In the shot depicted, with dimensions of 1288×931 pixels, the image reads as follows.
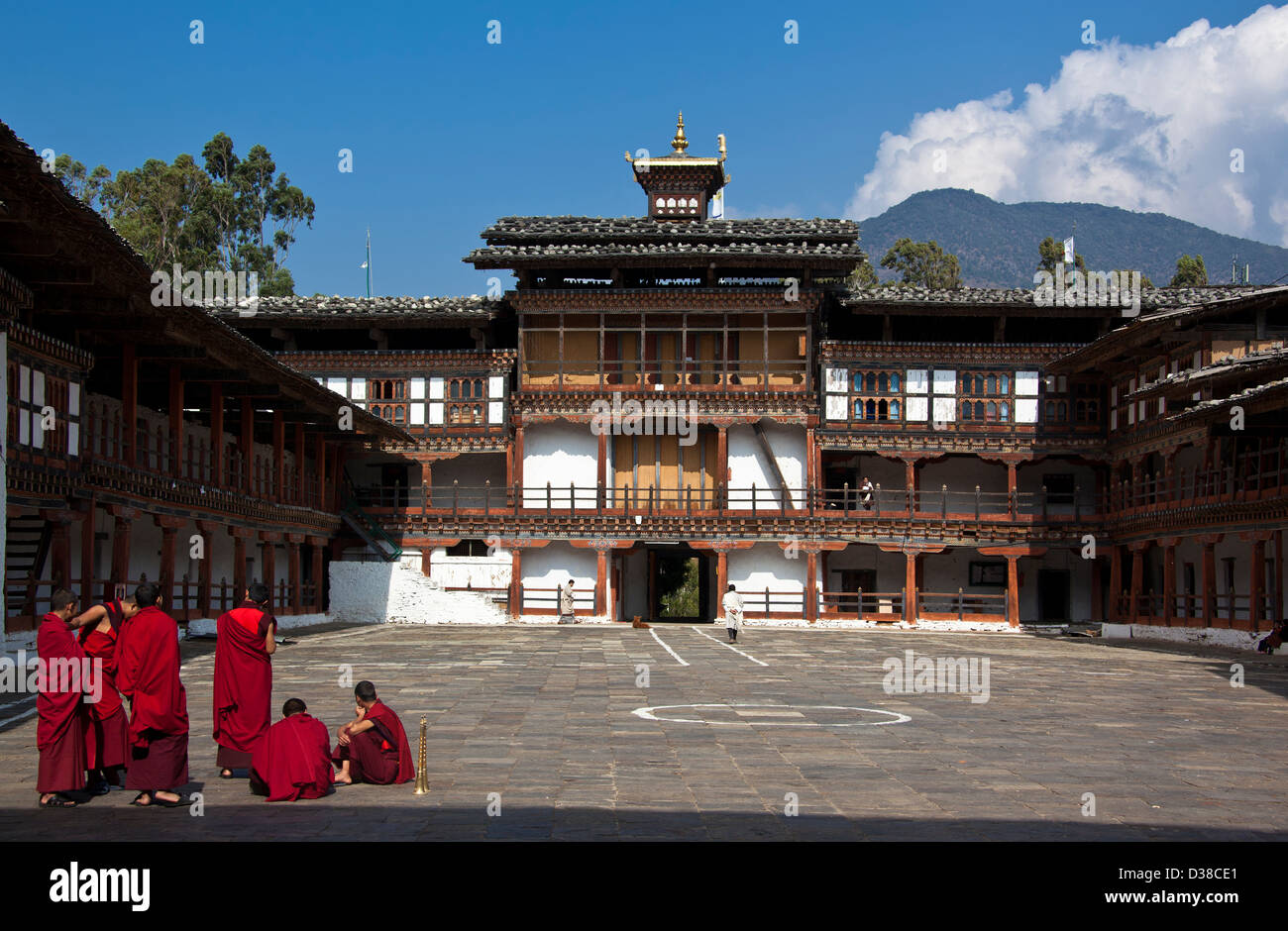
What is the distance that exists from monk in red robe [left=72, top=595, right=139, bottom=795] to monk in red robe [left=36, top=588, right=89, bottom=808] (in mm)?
165

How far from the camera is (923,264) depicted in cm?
8638

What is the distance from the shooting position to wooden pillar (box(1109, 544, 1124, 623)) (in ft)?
153

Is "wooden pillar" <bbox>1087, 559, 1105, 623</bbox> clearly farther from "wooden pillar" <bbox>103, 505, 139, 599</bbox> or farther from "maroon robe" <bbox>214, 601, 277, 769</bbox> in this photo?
"maroon robe" <bbox>214, 601, 277, 769</bbox>

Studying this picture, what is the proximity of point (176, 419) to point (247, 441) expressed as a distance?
552 cm

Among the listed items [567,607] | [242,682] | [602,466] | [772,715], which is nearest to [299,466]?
[567,607]

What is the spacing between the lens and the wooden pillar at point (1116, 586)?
46594 mm

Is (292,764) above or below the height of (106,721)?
below

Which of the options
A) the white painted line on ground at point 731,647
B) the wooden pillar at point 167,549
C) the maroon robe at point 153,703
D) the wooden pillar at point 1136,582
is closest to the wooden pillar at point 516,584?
the white painted line on ground at point 731,647

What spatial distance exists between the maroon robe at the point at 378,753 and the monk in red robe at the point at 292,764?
1.51ft

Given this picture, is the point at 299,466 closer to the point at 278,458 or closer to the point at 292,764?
the point at 278,458

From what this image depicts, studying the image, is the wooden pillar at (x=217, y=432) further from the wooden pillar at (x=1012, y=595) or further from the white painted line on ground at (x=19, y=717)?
the wooden pillar at (x=1012, y=595)

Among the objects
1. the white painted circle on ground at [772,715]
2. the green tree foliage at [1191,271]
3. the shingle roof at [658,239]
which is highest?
the green tree foliage at [1191,271]

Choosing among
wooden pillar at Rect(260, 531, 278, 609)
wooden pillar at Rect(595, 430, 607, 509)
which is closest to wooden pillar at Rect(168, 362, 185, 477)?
wooden pillar at Rect(260, 531, 278, 609)
